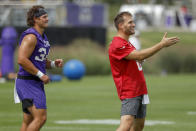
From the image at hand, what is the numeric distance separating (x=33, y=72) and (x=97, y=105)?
9.13m

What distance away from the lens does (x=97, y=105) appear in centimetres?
1864

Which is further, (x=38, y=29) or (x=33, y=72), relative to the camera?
(x=38, y=29)

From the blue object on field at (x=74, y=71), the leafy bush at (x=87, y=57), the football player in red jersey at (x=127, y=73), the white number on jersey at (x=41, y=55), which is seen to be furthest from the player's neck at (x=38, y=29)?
the leafy bush at (x=87, y=57)

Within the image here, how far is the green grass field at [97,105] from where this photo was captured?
1423 centimetres

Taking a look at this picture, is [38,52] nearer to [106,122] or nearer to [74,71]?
[106,122]

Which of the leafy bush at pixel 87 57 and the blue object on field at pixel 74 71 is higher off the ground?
the blue object on field at pixel 74 71

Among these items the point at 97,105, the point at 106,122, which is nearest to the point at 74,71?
the point at 97,105

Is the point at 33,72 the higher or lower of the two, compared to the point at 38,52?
lower

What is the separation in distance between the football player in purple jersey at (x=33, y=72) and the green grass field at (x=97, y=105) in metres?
3.82

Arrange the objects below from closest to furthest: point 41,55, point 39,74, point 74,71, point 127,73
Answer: point 39,74 < point 127,73 < point 41,55 < point 74,71

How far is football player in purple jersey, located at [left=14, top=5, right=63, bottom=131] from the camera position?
9602mm

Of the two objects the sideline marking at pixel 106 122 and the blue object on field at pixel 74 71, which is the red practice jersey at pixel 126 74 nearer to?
the sideline marking at pixel 106 122

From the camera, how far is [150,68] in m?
35.4

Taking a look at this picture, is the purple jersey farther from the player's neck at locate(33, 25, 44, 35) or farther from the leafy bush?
the leafy bush
